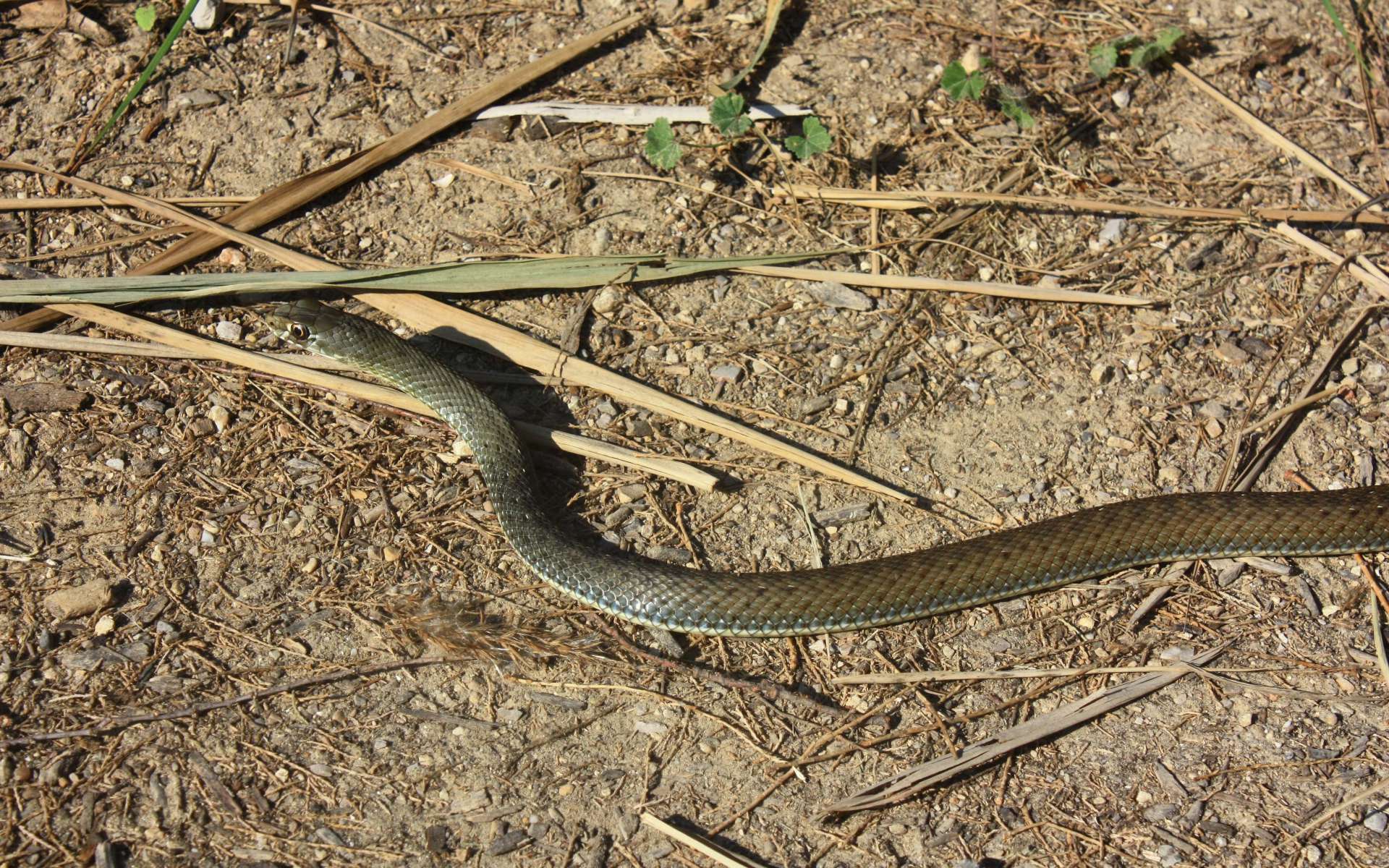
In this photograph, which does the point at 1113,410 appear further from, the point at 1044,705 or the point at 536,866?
the point at 536,866

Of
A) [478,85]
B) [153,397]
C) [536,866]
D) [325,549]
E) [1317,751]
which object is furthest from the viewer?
[478,85]

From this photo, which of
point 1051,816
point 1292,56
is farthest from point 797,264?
point 1292,56

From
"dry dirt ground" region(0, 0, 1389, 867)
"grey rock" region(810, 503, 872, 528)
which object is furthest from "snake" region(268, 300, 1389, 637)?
"grey rock" region(810, 503, 872, 528)

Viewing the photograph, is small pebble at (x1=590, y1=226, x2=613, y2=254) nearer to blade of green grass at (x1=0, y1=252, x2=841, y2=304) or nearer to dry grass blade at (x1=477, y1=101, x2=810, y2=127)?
blade of green grass at (x1=0, y1=252, x2=841, y2=304)

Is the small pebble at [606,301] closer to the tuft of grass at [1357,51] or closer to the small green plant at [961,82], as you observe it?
the small green plant at [961,82]

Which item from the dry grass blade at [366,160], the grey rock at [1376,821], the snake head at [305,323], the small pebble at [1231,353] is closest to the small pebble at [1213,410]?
the small pebble at [1231,353]

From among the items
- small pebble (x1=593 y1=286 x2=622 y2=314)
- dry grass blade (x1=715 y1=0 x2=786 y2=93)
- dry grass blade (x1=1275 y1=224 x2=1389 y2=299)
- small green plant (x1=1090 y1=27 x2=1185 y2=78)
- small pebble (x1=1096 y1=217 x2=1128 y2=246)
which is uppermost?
small green plant (x1=1090 y1=27 x2=1185 y2=78)
